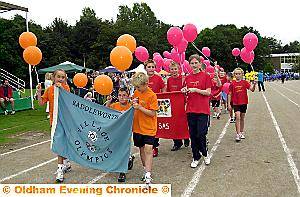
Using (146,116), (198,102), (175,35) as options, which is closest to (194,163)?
(198,102)

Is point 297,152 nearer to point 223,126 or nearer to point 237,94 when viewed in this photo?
point 237,94

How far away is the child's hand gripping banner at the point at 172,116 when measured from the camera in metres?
7.74

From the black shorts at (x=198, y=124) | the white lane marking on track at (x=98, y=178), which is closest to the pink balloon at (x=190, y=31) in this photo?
the black shorts at (x=198, y=124)

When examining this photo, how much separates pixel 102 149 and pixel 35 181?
4.00 ft

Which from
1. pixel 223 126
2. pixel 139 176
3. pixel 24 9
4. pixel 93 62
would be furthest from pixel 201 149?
pixel 93 62

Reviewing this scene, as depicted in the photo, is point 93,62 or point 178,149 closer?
point 178,149

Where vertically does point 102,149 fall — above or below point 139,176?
above

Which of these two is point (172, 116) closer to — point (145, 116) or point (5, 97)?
point (145, 116)

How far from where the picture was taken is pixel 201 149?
22.6 feet

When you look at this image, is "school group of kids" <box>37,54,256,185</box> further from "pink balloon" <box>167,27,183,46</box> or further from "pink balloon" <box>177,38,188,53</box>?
"pink balloon" <box>177,38,188,53</box>

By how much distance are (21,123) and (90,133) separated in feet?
27.0

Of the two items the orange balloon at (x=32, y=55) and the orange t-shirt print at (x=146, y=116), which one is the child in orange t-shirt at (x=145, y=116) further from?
the orange balloon at (x=32, y=55)

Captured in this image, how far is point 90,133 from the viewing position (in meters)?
6.09

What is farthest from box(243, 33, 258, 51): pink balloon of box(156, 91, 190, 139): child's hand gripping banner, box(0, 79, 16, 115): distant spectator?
box(0, 79, 16, 115): distant spectator
